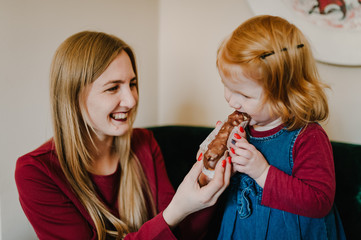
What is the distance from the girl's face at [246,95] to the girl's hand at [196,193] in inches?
7.3

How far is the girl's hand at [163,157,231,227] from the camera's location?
87cm

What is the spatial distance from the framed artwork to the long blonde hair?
887 mm

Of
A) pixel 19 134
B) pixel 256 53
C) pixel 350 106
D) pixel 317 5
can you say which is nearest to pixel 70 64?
pixel 19 134

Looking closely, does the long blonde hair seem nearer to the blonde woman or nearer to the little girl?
the blonde woman

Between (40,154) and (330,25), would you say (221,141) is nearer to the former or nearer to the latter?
(40,154)

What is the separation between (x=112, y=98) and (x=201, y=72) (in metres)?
0.91

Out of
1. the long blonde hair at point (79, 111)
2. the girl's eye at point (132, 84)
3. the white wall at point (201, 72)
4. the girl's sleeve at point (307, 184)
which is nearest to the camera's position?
the girl's sleeve at point (307, 184)

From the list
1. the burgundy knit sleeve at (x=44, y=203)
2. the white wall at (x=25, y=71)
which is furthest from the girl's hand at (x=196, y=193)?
the white wall at (x=25, y=71)

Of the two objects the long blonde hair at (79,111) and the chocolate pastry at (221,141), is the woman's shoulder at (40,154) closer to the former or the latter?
the long blonde hair at (79,111)

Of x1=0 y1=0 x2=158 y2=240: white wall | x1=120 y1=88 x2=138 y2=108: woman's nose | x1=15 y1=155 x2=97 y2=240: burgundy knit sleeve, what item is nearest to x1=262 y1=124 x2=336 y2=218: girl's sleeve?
x1=120 y1=88 x2=138 y2=108: woman's nose

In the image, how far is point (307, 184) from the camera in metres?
0.82

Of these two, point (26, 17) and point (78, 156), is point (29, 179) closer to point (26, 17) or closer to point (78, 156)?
point (78, 156)

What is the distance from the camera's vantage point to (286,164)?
0.89 metres

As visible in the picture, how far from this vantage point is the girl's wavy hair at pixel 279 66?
83 centimetres
